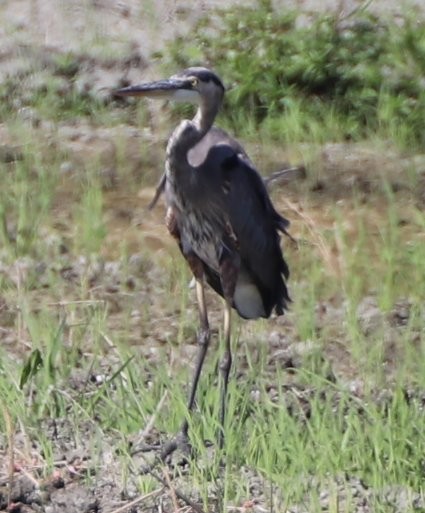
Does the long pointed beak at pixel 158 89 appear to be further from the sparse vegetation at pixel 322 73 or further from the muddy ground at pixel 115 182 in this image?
the sparse vegetation at pixel 322 73

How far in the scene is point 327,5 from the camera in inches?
372

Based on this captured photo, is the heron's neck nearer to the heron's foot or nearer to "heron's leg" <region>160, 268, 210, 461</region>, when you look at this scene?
"heron's leg" <region>160, 268, 210, 461</region>

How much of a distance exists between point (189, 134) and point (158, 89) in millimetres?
200

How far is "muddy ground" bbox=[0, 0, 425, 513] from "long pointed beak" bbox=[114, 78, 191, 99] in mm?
992

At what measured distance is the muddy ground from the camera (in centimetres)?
501

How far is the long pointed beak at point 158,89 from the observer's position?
5559mm

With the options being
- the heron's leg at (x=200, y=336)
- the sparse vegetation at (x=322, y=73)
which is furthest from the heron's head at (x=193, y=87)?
the sparse vegetation at (x=322, y=73)

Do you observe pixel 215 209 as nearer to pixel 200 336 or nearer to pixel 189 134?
pixel 189 134

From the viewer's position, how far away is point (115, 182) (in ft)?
27.2

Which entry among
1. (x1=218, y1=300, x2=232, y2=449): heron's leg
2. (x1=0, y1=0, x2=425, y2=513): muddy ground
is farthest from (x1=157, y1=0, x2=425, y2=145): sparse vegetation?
(x1=218, y1=300, x2=232, y2=449): heron's leg

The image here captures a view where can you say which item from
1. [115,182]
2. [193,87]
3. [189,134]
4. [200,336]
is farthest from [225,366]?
[115,182]

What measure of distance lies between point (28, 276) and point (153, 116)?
81.9 inches

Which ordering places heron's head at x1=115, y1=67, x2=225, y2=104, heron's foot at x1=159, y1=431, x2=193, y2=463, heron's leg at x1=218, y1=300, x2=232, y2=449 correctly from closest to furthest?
heron's foot at x1=159, y1=431, x2=193, y2=463 → heron's leg at x1=218, y1=300, x2=232, y2=449 → heron's head at x1=115, y1=67, x2=225, y2=104

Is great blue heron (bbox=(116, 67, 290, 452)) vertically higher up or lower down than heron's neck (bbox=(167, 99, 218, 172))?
lower down
